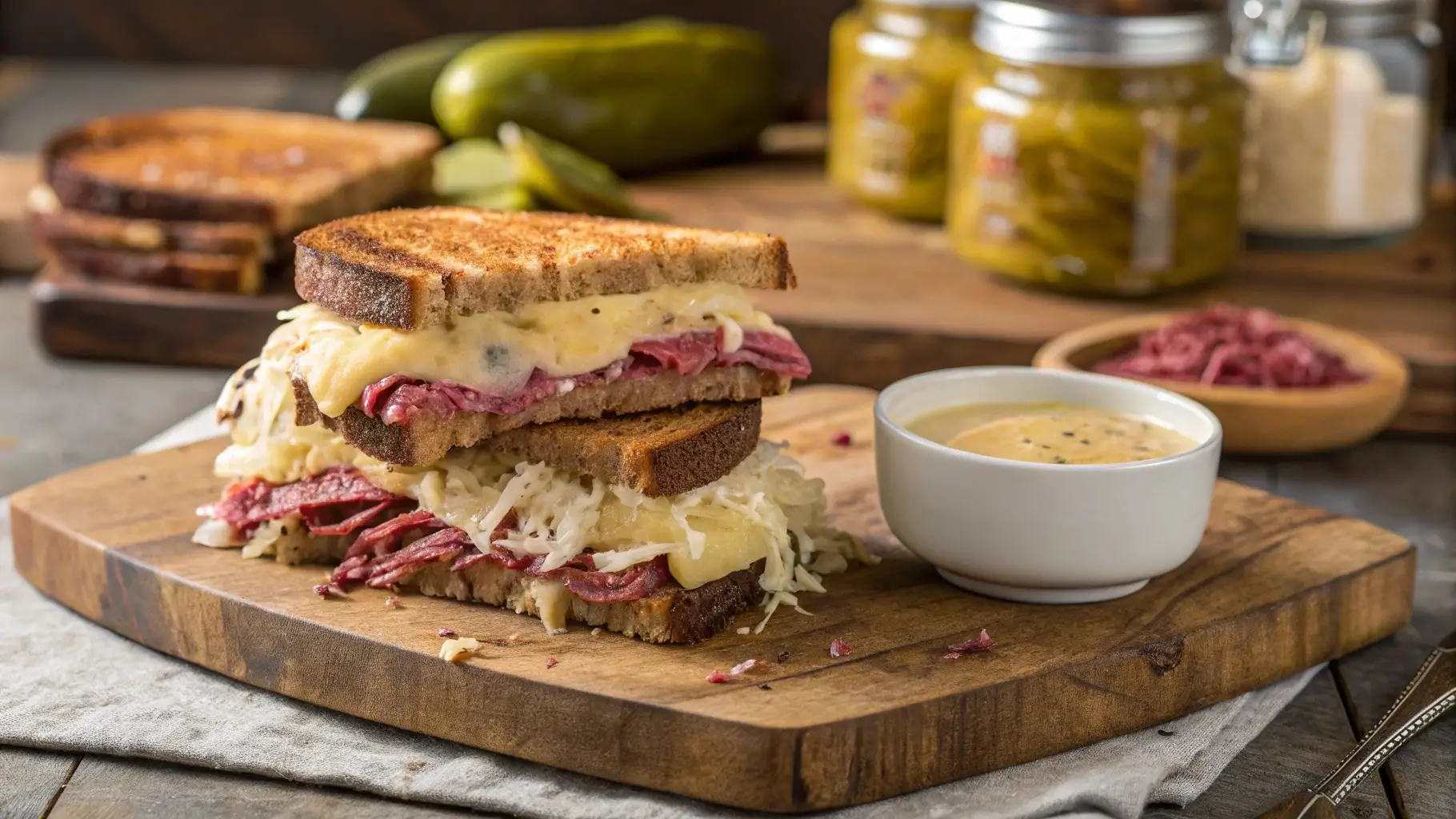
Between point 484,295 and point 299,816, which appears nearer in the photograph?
point 299,816

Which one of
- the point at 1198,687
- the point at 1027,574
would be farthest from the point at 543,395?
the point at 1198,687

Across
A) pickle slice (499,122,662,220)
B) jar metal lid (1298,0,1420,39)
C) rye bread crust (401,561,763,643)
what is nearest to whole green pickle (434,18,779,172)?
pickle slice (499,122,662,220)

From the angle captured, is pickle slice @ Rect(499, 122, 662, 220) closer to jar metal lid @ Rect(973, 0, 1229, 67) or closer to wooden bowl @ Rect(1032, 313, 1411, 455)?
jar metal lid @ Rect(973, 0, 1229, 67)

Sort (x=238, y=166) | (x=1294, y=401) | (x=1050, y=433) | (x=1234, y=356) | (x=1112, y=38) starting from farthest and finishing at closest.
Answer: (x=238, y=166) < (x=1112, y=38) < (x=1234, y=356) < (x=1294, y=401) < (x=1050, y=433)

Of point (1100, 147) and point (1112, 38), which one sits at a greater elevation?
point (1112, 38)

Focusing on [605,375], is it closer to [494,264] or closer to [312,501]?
[494,264]

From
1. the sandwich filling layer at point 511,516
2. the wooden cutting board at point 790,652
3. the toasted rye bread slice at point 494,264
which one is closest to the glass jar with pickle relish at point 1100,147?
the wooden cutting board at point 790,652

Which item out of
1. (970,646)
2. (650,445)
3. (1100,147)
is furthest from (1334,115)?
(650,445)

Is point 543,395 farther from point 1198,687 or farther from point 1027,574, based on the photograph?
point 1198,687
